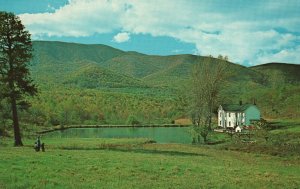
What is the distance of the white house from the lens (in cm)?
9825

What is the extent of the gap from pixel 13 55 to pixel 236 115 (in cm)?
6889

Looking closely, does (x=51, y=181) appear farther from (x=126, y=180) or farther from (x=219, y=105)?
(x=219, y=105)

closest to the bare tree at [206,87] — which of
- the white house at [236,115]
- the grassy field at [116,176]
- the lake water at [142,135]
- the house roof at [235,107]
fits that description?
the lake water at [142,135]

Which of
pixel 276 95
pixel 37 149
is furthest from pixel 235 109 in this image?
pixel 37 149

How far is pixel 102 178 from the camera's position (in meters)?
22.5

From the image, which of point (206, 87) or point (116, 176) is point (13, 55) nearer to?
point (116, 176)

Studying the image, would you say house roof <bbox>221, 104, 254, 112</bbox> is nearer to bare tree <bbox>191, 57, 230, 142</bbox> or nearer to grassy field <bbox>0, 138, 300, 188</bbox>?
bare tree <bbox>191, 57, 230, 142</bbox>

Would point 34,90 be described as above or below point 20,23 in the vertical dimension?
below

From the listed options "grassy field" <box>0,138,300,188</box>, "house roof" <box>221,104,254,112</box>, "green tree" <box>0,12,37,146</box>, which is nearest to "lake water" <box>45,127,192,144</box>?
"house roof" <box>221,104,254,112</box>

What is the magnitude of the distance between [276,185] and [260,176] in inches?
123

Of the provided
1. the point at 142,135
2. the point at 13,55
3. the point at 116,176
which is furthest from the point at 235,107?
the point at 116,176

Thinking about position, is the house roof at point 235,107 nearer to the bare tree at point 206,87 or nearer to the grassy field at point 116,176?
the bare tree at point 206,87

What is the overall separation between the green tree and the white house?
59954 millimetres

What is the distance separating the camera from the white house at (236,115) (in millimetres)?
98250
